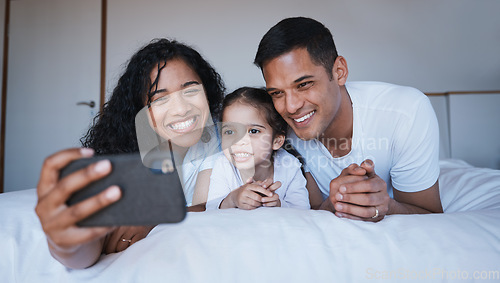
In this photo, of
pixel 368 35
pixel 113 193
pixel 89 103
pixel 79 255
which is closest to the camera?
pixel 113 193

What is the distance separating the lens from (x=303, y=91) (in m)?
1.14

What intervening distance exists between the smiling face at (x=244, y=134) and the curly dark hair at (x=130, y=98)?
0.71ft

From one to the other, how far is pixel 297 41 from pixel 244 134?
16.5 inches

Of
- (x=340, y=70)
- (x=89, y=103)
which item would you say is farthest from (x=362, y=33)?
(x=89, y=103)

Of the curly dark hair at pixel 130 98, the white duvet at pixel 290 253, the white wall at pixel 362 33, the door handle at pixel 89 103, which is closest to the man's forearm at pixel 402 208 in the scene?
the white duvet at pixel 290 253

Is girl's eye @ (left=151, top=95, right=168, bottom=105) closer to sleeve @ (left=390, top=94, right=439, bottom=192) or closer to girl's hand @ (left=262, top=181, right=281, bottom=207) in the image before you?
girl's hand @ (left=262, top=181, right=281, bottom=207)


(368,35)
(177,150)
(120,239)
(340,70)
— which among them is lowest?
(120,239)

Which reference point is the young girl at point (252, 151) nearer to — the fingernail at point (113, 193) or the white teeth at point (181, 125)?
the white teeth at point (181, 125)

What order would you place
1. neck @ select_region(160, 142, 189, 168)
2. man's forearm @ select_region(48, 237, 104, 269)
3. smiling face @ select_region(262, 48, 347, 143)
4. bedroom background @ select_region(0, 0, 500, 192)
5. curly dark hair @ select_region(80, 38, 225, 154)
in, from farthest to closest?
bedroom background @ select_region(0, 0, 500, 192) < neck @ select_region(160, 142, 189, 168) < curly dark hair @ select_region(80, 38, 225, 154) < smiling face @ select_region(262, 48, 347, 143) < man's forearm @ select_region(48, 237, 104, 269)

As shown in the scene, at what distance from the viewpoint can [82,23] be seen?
10.4ft

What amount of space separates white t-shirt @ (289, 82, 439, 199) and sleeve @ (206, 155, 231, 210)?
1.18ft

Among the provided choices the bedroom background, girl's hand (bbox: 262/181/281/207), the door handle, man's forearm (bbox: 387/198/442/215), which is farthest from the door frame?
man's forearm (bbox: 387/198/442/215)

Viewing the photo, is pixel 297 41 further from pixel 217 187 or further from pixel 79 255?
pixel 79 255

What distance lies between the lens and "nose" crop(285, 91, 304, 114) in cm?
112
